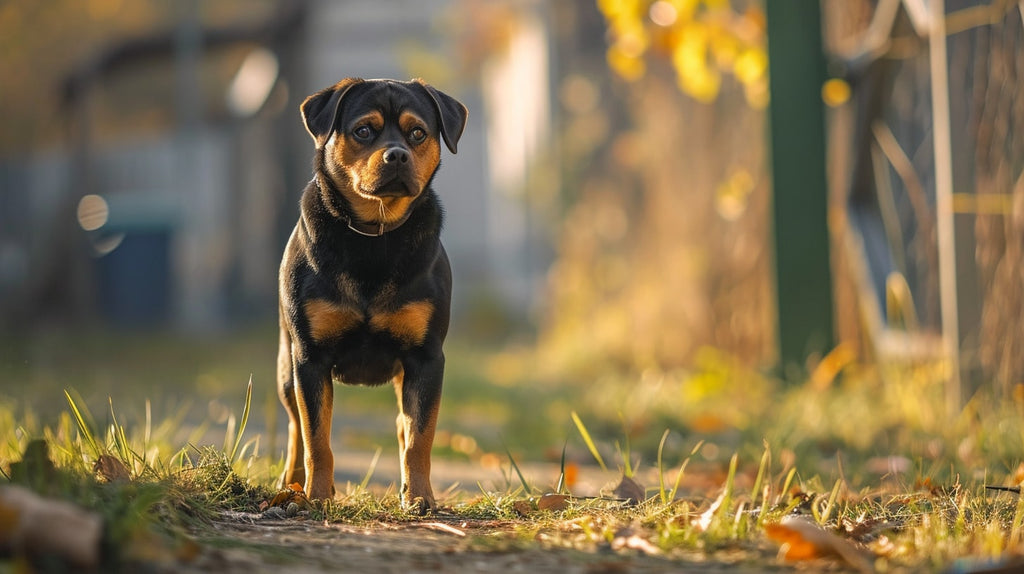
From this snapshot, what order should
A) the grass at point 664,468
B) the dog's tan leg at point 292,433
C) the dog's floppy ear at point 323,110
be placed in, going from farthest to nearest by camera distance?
the dog's tan leg at point 292,433
the dog's floppy ear at point 323,110
the grass at point 664,468

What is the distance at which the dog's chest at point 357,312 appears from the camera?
3.06 metres

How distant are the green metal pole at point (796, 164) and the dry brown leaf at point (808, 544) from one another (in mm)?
3817

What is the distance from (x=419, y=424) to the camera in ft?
10.1

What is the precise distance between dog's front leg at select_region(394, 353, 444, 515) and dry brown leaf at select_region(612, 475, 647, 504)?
523mm

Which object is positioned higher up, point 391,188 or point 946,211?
point 391,188

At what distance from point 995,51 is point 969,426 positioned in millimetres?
1614

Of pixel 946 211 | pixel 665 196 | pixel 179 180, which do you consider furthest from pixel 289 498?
pixel 179 180

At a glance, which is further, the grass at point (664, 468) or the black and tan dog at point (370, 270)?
the black and tan dog at point (370, 270)

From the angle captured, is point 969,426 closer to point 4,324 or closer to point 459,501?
point 459,501

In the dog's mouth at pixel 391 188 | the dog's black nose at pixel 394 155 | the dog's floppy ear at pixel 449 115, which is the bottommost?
the dog's mouth at pixel 391 188

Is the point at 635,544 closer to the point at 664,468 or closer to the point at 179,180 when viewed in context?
the point at 664,468

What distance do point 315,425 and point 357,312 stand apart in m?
0.33

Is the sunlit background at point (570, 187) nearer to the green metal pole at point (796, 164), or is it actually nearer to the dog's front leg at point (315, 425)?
the green metal pole at point (796, 164)

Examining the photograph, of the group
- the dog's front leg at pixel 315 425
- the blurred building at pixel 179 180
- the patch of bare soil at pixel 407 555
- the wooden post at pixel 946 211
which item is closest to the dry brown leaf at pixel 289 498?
the dog's front leg at pixel 315 425
